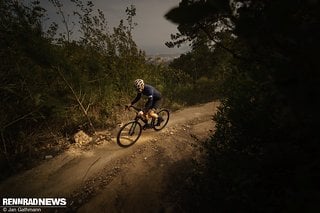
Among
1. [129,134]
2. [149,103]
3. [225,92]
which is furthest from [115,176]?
[225,92]

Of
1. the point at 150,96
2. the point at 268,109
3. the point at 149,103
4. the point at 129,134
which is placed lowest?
the point at 129,134

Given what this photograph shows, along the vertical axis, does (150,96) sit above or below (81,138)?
above

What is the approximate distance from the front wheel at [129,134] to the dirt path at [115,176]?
20cm

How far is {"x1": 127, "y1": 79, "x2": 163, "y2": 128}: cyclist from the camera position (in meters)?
8.52

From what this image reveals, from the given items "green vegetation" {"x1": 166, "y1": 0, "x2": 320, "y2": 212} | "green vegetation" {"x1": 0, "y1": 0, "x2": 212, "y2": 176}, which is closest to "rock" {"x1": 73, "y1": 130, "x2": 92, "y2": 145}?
"green vegetation" {"x1": 0, "y1": 0, "x2": 212, "y2": 176}

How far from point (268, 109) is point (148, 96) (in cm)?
522

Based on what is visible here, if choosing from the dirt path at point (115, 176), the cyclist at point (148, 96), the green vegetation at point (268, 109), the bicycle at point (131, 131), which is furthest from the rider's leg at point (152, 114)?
the green vegetation at point (268, 109)

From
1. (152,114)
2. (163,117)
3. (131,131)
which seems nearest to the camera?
(131,131)

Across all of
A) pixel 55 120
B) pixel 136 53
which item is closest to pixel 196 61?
pixel 136 53

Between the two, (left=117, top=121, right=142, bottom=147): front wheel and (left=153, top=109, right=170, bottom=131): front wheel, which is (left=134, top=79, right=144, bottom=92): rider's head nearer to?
(left=117, top=121, right=142, bottom=147): front wheel

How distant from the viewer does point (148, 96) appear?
28.9 ft

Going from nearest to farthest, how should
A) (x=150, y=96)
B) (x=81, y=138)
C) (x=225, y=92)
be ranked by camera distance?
(x=225, y=92)
(x=150, y=96)
(x=81, y=138)

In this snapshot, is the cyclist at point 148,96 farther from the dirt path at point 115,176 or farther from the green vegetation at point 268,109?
the green vegetation at point 268,109

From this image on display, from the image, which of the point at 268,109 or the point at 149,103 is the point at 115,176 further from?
the point at 268,109
